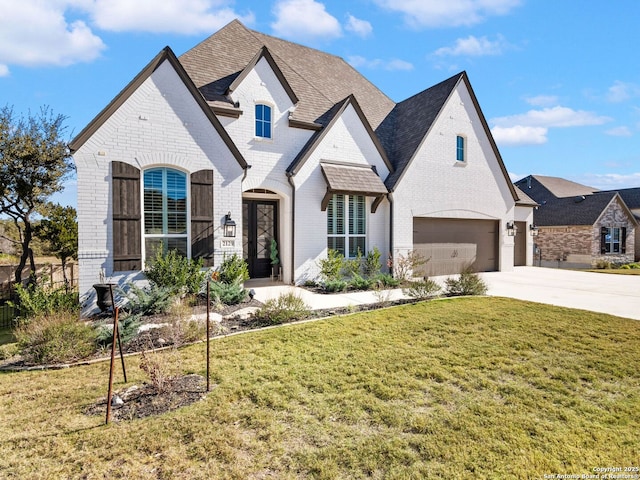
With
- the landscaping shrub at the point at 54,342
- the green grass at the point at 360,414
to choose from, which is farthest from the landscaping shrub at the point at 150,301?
Answer: the green grass at the point at 360,414

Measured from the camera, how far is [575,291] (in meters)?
→ 10.6

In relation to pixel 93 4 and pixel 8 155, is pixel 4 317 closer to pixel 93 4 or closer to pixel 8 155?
pixel 8 155

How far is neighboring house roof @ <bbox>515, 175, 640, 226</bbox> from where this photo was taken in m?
24.9

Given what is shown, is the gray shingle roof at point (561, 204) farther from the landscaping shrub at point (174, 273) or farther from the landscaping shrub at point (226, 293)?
the landscaping shrub at point (174, 273)

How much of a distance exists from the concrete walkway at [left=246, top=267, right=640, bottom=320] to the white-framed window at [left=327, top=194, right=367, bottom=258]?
2530 millimetres

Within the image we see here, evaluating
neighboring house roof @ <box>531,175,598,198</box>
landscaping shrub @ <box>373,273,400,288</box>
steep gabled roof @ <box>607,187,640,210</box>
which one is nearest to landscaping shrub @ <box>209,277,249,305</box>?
landscaping shrub @ <box>373,273,400,288</box>

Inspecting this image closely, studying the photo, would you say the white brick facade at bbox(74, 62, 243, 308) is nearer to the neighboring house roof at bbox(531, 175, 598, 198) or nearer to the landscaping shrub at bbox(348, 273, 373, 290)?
the landscaping shrub at bbox(348, 273, 373, 290)

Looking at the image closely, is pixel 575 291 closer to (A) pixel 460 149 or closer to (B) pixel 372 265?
(B) pixel 372 265

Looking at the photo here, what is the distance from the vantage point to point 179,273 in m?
8.58

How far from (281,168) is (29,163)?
26.4 ft

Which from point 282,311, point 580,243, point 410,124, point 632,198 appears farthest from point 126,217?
point 632,198

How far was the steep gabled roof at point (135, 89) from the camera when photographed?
809 cm

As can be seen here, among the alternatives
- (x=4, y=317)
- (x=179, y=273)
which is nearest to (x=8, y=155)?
(x=4, y=317)

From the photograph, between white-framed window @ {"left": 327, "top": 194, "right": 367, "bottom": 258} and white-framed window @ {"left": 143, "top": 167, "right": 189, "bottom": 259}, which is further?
white-framed window @ {"left": 327, "top": 194, "right": 367, "bottom": 258}
